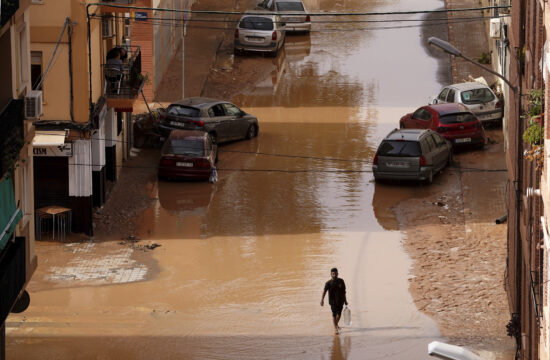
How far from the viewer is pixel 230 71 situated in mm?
47500

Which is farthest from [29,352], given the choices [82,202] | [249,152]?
[249,152]

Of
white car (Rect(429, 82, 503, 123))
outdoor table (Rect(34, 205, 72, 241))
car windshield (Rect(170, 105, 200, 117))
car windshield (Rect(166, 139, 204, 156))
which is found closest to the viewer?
outdoor table (Rect(34, 205, 72, 241))

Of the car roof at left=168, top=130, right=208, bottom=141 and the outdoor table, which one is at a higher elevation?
the car roof at left=168, top=130, right=208, bottom=141

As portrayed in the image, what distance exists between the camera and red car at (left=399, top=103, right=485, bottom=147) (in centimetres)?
3722

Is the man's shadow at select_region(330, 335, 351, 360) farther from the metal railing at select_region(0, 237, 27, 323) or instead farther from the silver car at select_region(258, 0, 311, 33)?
the silver car at select_region(258, 0, 311, 33)

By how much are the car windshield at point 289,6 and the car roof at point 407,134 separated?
19.0 m

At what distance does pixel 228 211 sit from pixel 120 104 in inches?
150

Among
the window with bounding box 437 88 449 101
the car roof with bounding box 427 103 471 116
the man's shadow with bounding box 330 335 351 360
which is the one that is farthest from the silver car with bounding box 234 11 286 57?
the man's shadow with bounding box 330 335 351 360

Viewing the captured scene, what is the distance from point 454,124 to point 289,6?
17.7 m

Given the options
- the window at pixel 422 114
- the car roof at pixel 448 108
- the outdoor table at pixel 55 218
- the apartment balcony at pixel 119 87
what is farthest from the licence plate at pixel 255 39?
the outdoor table at pixel 55 218

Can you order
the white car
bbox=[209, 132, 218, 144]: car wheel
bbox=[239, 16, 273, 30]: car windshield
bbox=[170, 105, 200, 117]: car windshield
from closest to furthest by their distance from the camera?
bbox=[170, 105, 200, 117]: car windshield → bbox=[209, 132, 218, 144]: car wheel → the white car → bbox=[239, 16, 273, 30]: car windshield

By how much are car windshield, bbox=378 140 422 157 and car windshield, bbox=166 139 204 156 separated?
15.7ft

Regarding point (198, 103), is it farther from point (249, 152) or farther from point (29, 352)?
point (29, 352)

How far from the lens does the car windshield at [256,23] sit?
161 ft
